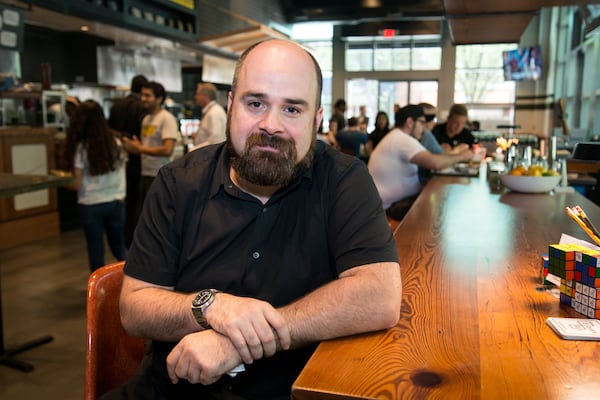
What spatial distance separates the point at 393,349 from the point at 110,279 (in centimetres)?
81

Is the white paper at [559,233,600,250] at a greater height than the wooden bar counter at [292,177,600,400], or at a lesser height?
greater

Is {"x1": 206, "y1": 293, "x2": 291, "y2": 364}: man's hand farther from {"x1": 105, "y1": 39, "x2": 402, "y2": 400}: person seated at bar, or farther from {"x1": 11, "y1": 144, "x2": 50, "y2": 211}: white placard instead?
{"x1": 11, "y1": 144, "x2": 50, "y2": 211}: white placard

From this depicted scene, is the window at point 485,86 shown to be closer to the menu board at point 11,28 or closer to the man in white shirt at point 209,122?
the man in white shirt at point 209,122

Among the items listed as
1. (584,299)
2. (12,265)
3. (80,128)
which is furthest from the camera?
(12,265)

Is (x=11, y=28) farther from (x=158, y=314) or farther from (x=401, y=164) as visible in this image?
(x=158, y=314)

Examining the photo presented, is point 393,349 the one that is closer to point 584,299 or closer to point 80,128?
point 584,299

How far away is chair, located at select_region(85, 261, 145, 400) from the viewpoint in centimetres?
140

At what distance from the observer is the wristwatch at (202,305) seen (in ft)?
3.89

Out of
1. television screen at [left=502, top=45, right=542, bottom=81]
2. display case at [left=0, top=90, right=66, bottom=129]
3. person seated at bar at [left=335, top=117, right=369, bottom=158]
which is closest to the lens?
display case at [left=0, top=90, right=66, bottom=129]

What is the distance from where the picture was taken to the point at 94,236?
12.1ft

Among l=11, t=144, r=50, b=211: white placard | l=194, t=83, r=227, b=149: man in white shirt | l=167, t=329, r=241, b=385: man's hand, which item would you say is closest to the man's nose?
l=167, t=329, r=241, b=385: man's hand

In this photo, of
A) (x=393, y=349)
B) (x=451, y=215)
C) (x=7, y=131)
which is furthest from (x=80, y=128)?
(x=393, y=349)

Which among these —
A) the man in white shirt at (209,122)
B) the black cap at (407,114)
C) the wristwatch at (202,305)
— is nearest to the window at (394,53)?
the man in white shirt at (209,122)

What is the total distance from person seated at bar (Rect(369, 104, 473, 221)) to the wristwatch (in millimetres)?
2735
